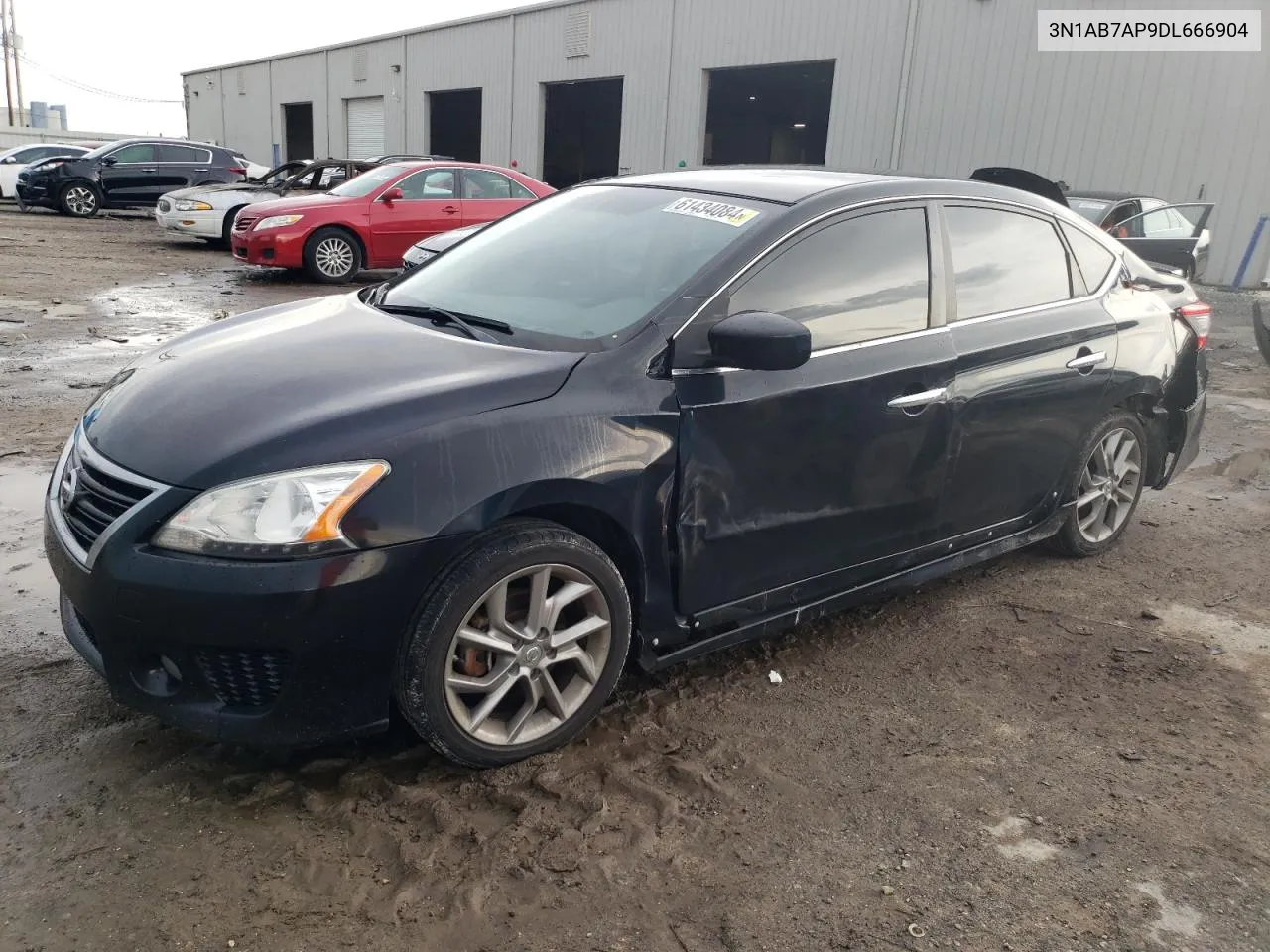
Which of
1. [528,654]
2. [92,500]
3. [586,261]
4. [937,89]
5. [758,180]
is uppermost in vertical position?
[937,89]

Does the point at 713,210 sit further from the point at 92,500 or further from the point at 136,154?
the point at 136,154

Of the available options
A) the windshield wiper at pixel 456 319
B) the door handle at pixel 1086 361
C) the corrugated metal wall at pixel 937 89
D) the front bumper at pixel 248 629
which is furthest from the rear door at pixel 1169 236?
the front bumper at pixel 248 629

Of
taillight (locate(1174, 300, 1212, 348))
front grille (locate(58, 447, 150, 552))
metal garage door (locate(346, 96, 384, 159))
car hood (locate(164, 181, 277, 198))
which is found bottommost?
front grille (locate(58, 447, 150, 552))

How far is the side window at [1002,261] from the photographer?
3.62 meters

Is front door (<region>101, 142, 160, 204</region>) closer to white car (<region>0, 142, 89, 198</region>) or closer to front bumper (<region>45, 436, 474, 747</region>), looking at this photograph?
white car (<region>0, 142, 89, 198</region>)

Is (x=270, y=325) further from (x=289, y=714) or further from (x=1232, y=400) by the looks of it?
(x=1232, y=400)

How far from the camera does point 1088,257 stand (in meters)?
4.23

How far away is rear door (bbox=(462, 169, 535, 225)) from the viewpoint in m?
12.6

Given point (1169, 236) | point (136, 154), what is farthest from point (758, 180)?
point (136, 154)

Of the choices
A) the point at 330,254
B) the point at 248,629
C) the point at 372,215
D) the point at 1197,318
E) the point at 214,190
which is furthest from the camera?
the point at 214,190

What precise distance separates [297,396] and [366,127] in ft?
111

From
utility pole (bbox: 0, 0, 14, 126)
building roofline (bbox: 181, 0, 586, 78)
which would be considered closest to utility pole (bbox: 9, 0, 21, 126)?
utility pole (bbox: 0, 0, 14, 126)

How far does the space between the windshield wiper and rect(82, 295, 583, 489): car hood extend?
0.27 ft

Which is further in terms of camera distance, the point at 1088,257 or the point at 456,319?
the point at 1088,257
